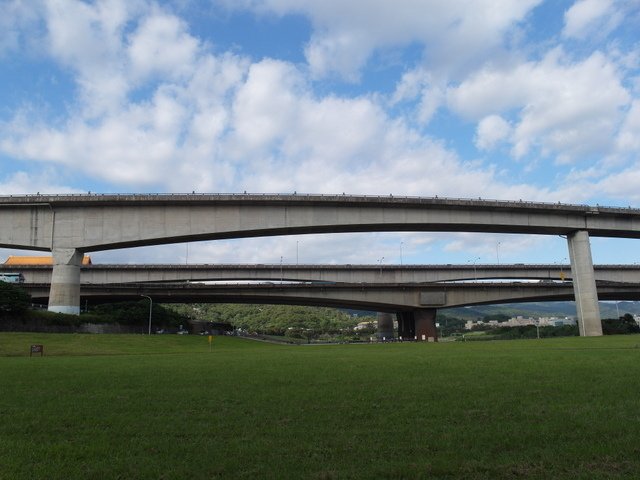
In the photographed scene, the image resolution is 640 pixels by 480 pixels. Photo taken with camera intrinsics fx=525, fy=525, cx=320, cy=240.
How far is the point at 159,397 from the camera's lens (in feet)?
41.2

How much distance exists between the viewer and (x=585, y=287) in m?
60.4

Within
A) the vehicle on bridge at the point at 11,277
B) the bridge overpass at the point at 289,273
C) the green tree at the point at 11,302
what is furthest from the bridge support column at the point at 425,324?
the vehicle on bridge at the point at 11,277

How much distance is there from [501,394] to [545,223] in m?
51.8

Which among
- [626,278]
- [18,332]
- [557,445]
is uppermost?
[626,278]

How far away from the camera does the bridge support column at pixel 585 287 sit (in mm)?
59906

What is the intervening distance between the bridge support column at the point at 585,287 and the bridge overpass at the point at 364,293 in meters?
30.0

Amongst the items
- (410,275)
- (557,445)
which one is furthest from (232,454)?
(410,275)

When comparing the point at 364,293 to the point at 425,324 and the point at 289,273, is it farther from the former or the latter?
the point at 289,273

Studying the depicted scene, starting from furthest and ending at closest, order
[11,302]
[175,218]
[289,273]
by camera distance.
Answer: [289,273], [11,302], [175,218]

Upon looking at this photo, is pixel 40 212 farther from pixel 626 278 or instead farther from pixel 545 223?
pixel 626 278

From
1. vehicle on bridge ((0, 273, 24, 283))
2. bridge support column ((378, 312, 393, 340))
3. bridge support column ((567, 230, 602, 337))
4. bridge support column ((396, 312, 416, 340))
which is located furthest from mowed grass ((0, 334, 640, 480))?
bridge support column ((378, 312, 393, 340))

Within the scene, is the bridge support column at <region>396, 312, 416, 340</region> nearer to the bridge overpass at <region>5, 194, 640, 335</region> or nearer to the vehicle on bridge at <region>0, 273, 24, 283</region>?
the bridge overpass at <region>5, 194, 640, 335</region>

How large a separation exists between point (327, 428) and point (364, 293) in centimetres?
8147

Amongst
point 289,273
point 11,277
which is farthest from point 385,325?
point 11,277
